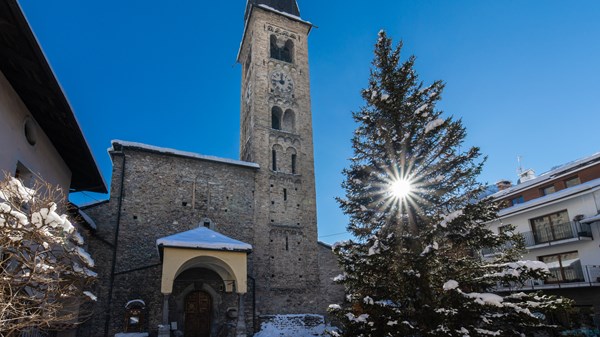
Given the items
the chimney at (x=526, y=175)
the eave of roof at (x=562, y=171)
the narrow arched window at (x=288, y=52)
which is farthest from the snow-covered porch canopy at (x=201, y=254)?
the chimney at (x=526, y=175)

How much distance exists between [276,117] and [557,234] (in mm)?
15834

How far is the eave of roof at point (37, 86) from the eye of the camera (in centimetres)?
576

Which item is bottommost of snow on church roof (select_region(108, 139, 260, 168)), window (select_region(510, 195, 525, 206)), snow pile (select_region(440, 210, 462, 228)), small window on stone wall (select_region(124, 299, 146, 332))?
small window on stone wall (select_region(124, 299, 146, 332))

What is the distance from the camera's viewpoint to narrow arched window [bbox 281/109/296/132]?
2311 centimetres

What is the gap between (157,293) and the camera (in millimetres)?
15930

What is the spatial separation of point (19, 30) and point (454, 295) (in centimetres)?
906

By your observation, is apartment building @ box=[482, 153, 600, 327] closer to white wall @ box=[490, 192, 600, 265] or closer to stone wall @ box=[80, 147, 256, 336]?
white wall @ box=[490, 192, 600, 265]

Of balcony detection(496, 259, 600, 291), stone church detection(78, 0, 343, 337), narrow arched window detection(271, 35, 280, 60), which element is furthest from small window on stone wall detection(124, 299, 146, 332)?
narrow arched window detection(271, 35, 280, 60)

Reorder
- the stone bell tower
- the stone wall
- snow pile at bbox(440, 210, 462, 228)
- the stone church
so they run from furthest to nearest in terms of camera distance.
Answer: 1. the stone bell tower
2. the stone wall
3. the stone church
4. snow pile at bbox(440, 210, 462, 228)

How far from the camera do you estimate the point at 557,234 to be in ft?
57.8

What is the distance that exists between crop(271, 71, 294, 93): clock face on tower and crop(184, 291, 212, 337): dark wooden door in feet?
41.8

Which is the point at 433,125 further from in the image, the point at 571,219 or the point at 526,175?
the point at 526,175

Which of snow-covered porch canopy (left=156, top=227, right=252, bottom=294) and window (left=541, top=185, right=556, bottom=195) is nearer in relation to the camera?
snow-covered porch canopy (left=156, top=227, right=252, bottom=294)

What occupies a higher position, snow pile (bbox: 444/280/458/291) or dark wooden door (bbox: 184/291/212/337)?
snow pile (bbox: 444/280/458/291)
